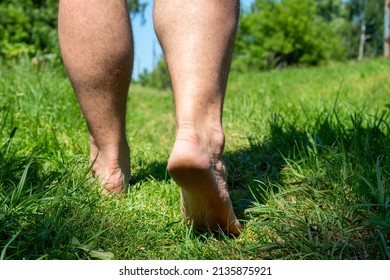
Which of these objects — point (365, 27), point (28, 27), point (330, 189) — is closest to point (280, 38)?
point (365, 27)

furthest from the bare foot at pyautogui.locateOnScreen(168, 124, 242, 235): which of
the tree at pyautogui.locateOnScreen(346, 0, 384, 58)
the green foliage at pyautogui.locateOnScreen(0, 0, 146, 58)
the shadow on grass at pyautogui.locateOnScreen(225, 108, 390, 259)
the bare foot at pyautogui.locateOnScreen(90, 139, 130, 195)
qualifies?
the tree at pyautogui.locateOnScreen(346, 0, 384, 58)

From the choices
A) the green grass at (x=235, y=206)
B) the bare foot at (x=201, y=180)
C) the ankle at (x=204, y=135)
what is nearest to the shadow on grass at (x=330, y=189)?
the green grass at (x=235, y=206)

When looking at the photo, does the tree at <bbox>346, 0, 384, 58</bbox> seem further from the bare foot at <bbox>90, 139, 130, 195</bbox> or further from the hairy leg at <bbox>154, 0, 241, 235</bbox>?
the hairy leg at <bbox>154, 0, 241, 235</bbox>

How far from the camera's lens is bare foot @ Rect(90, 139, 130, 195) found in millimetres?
1711

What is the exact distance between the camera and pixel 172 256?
1.26 meters

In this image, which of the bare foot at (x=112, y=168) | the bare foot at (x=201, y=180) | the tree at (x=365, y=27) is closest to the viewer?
the bare foot at (x=201, y=180)

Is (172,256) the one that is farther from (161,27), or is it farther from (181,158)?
(161,27)

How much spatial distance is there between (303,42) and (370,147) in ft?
105

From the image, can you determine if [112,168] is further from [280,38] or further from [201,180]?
[280,38]

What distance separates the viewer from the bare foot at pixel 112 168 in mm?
1711

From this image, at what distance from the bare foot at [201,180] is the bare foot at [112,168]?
0.40m

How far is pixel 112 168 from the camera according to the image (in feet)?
5.68

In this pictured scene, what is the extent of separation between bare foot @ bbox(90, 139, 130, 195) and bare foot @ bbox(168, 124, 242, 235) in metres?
0.40

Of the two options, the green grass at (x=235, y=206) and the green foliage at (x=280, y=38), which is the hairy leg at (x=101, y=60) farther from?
the green foliage at (x=280, y=38)
